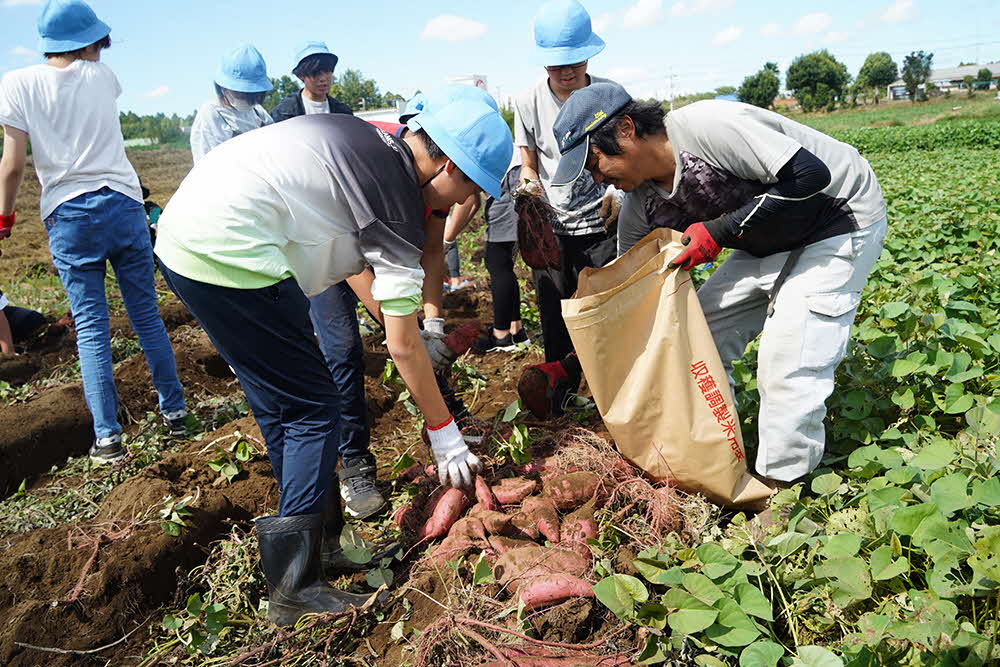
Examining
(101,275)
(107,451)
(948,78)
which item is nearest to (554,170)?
(101,275)

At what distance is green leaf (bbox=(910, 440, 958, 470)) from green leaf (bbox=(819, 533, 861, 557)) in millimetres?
341

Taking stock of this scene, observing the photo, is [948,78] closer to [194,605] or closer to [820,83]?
[820,83]

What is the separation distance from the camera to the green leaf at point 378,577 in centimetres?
195

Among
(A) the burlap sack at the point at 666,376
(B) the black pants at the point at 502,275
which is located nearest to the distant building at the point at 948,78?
(B) the black pants at the point at 502,275

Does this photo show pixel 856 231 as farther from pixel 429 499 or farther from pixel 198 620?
pixel 198 620

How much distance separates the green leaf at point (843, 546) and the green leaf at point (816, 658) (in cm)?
33

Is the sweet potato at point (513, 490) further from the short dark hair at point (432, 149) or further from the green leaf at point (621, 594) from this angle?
the short dark hair at point (432, 149)

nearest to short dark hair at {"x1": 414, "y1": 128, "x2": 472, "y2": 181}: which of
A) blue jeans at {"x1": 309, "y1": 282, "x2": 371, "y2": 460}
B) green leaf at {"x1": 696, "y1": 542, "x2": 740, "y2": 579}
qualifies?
blue jeans at {"x1": 309, "y1": 282, "x2": 371, "y2": 460}

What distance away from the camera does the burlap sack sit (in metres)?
2.01

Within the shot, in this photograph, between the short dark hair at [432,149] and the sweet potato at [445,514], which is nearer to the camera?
the short dark hair at [432,149]

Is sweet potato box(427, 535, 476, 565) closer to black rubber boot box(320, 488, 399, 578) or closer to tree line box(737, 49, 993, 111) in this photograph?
black rubber boot box(320, 488, 399, 578)

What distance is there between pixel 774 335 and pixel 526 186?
120cm

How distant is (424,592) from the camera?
1861mm

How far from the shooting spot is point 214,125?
140 inches
